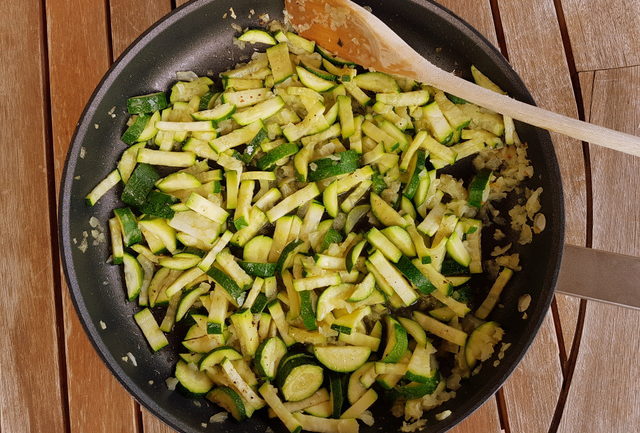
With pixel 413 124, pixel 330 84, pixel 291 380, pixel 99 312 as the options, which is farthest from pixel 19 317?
pixel 413 124

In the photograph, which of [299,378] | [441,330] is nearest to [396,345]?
[441,330]

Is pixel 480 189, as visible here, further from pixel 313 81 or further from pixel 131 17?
pixel 131 17

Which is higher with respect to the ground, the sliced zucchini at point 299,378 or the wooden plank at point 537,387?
the sliced zucchini at point 299,378

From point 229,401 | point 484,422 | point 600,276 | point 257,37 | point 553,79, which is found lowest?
point 484,422

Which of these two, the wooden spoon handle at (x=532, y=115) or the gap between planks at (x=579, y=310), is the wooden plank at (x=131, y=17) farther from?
the gap between planks at (x=579, y=310)

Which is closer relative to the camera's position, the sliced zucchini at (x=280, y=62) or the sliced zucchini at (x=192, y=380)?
the sliced zucchini at (x=192, y=380)

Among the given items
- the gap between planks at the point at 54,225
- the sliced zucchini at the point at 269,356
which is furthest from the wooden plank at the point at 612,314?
the gap between planks at the point at 54,225

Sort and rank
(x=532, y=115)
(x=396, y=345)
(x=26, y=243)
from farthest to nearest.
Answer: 1. (x=26, y=243)
2. (x=396, y=345)
3. (x=532, y=115)

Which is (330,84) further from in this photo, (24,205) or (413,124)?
(24,205)
